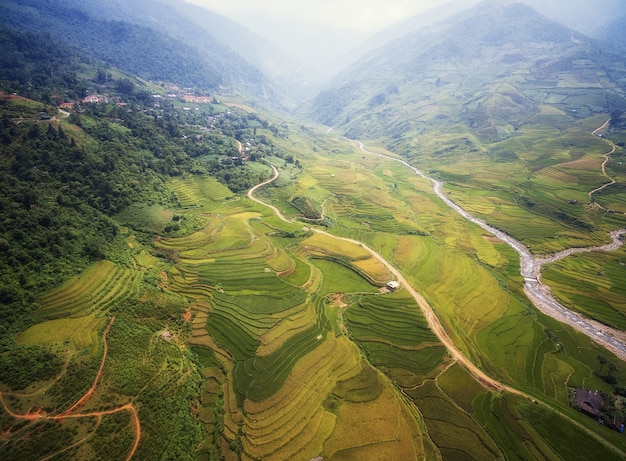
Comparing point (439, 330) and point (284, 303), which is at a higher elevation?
point (439, 330)

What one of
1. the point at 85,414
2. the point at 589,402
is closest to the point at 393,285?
the point at 589,402

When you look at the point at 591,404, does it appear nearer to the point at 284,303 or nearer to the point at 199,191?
the point at 284,303

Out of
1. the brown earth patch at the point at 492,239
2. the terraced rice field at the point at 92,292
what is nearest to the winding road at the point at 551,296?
the brown earth patch at the point at 492,239

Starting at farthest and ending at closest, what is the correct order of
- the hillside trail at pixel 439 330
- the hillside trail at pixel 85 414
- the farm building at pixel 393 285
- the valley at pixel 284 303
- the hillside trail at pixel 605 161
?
the hillside trail at pixel 605 161 < the farm building at pixel 393 285 < the hillside trail at pixel 439 330 < the valley at pixel 284 303 < the hillside trail at pixel 85 414

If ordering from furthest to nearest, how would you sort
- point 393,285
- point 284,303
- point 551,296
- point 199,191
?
1. point 199,191
2. point 551,296
3. point 393,285
4. point 284,303

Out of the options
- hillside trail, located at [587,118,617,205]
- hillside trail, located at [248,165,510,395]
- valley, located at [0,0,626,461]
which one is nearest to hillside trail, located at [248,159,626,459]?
hillside trail, located at [248,165,510,395]

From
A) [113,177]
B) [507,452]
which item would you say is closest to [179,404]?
[507,452]

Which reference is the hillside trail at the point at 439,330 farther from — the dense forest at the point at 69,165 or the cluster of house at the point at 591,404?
the dense forest at the point at 69,165
